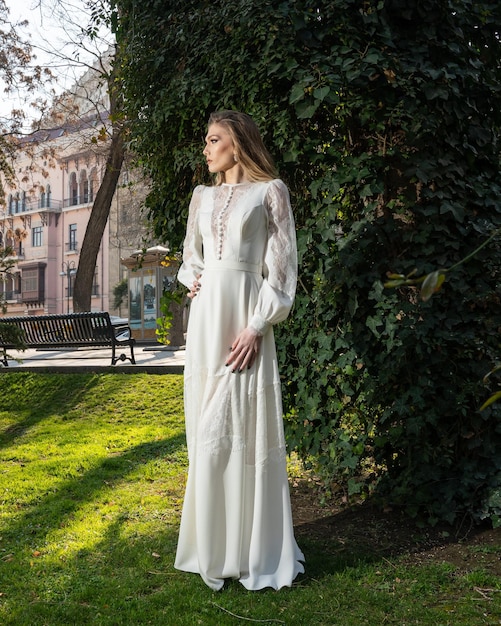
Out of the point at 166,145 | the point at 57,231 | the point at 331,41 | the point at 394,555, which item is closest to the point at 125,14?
the point at 166,145

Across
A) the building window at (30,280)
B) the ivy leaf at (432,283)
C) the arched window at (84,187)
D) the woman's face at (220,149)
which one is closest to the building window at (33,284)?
the building window at (30,280)

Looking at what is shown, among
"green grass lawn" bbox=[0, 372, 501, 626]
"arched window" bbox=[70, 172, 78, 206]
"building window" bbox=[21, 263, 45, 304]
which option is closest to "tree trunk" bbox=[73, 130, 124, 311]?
"green grass lawn" bbox=[0, 372, 501, 626]

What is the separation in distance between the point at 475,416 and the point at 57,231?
54.5 metres

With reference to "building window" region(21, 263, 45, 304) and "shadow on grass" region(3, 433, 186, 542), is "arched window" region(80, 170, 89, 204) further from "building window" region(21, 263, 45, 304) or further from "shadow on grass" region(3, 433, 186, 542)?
"shadow on grass" region(3, 433, 186, 542)

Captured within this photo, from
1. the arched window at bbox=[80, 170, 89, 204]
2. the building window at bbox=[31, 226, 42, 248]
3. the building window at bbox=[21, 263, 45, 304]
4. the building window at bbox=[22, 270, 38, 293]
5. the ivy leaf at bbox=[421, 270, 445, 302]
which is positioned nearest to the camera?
the ivy leaf at bbox=[421, 270, 445, 302]

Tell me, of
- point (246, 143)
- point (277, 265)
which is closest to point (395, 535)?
point (277, 265)

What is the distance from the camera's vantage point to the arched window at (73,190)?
54.8 meters

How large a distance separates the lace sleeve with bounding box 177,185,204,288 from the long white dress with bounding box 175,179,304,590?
14cm

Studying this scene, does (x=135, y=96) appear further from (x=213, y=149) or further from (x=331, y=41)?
(x=213, y=149)

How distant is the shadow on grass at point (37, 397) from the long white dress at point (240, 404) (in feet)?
15.1

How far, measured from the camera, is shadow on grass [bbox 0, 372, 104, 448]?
807 cm

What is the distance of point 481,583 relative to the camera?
3.50 m

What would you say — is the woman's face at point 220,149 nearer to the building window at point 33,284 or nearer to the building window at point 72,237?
the building window at point 72,237

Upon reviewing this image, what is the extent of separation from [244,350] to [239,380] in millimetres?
155
